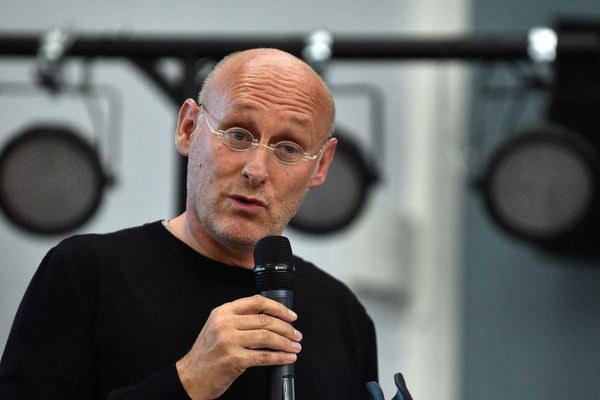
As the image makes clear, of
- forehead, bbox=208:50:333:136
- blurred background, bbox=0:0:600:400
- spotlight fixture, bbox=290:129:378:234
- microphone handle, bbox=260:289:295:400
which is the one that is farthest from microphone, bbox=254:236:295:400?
blurred background, bbox=0:0:600:400

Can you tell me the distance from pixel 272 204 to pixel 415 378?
9.43 ft

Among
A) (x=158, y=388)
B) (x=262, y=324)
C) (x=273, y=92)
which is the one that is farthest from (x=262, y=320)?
(x=273, y=92)

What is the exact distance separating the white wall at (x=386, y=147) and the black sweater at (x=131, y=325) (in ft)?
8.27

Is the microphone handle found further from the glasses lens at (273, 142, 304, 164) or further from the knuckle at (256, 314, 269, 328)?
the glasses lens at (273, 142, 304, 164)

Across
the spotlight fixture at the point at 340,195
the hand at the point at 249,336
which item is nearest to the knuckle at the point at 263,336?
the hand at the point at 249,336

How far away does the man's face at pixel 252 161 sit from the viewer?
4.90ft

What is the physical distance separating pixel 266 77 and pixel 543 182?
1957mm

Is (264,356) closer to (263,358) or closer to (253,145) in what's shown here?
(263,358)

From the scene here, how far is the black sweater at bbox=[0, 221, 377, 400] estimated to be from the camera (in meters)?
1.41

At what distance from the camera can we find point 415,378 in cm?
425

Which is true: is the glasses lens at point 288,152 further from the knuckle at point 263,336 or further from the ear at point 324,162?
the knuckle at point 263,336

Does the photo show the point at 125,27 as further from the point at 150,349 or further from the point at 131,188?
the point at 150,349

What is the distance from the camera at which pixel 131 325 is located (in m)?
1.48

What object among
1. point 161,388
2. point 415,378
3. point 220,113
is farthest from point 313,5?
point 161,388
